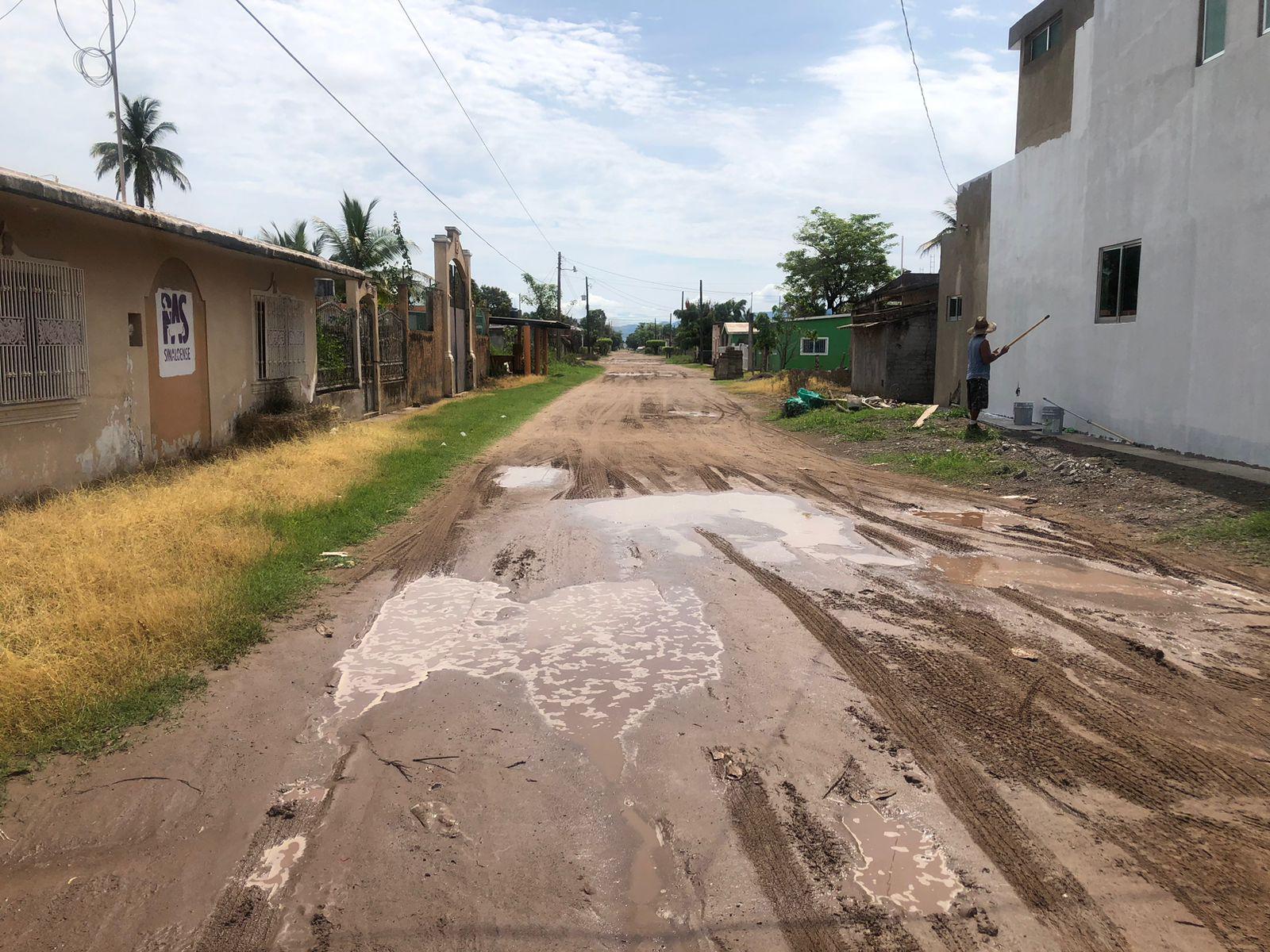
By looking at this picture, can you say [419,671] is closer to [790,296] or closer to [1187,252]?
[1187,252]

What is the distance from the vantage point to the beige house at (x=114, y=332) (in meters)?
8.28

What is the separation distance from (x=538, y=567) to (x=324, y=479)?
4265 millimetres

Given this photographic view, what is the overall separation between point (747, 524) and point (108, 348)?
733 cm

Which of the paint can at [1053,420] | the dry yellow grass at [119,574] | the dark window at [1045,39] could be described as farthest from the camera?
the dark window at [1045,39]

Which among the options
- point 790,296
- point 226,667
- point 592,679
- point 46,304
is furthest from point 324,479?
point 790,296

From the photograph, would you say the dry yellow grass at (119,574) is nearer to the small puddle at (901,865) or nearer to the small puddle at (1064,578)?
the small puddle at (901,865)

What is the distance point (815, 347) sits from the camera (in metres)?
38.6

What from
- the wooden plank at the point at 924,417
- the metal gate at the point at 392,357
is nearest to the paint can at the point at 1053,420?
the wooden plank at the point at 924,417

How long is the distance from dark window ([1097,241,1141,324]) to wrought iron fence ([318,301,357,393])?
14.0 metres

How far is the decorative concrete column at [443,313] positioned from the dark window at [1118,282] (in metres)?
18.4

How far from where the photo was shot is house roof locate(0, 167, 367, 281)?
7.16 m

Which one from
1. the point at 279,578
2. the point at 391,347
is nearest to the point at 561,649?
the point at 279,578

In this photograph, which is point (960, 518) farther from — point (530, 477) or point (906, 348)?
point (906, 348)

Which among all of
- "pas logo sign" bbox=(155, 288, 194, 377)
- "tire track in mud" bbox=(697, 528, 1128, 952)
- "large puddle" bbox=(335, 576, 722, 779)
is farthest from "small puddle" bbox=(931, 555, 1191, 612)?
"pas logo sign" bbox=(155, 288, 194, 377)
